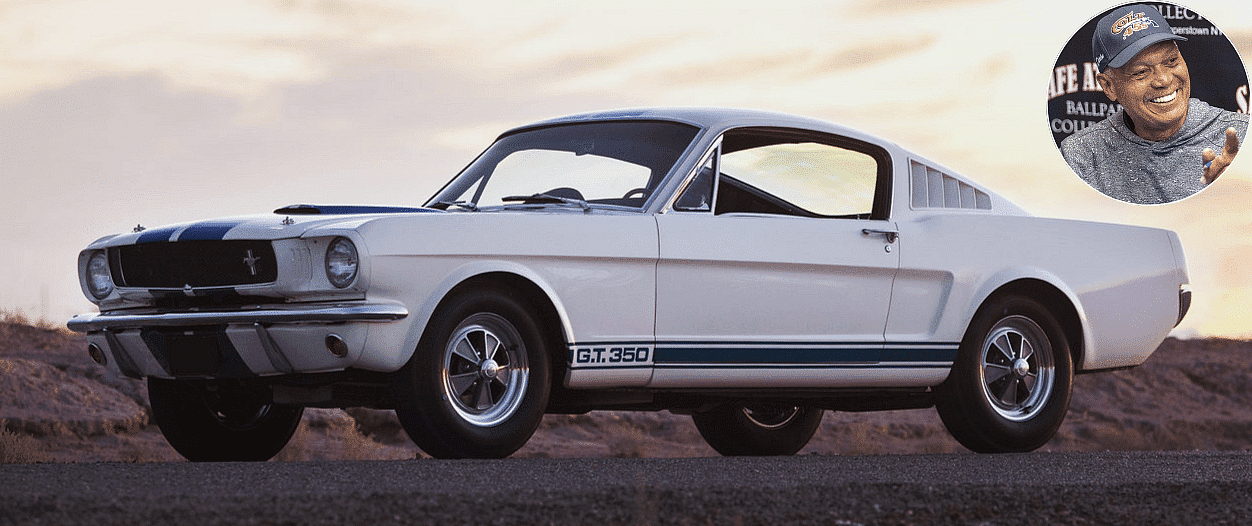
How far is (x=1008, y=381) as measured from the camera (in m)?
8.84

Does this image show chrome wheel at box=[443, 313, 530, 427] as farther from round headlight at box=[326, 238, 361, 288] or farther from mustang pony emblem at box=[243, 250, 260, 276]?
mustang pony emblem at box=[243, 250, 260, 276]

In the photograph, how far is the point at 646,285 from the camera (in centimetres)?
738

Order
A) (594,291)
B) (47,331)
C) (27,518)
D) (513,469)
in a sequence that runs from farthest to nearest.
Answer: (47,331) < (594,291) < (513,469) < (27,518)

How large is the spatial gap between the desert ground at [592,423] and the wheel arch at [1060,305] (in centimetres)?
267

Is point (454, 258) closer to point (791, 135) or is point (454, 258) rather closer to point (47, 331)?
point (791, 135)

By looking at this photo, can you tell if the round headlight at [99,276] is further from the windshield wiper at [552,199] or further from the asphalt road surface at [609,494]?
the windshield wiper at [552,199]

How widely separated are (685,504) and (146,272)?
3.20 metres

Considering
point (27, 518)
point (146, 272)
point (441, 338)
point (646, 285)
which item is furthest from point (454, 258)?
point (27, 518)

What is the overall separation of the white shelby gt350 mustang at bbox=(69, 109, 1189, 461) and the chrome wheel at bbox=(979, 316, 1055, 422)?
0.05 feet

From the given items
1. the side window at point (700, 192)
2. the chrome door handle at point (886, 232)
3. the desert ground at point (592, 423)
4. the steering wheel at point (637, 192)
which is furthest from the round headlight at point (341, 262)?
the desert ground at point (592, 423)

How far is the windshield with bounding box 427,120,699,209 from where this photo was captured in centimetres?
780

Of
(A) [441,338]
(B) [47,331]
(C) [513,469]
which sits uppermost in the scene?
(A) [441,338]

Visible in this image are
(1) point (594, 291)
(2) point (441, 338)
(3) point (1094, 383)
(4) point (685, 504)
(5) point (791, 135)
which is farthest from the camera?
(3) point (1094, 383)

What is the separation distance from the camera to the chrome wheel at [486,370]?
6.88 metres
